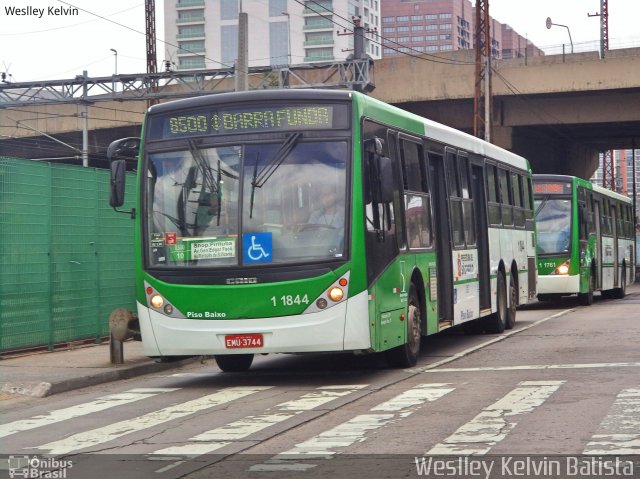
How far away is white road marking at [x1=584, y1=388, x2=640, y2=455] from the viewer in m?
8.06

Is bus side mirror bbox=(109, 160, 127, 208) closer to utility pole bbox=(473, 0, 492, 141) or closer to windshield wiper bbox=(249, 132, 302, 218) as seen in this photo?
windshield wiper bbox=(249, 132, 302, 218)

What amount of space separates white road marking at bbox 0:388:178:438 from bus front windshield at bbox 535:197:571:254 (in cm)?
1808

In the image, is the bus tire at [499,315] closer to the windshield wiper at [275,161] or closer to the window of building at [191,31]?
the windshield wiper at [275,161]

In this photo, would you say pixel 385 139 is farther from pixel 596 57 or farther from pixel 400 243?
pixel 596 57

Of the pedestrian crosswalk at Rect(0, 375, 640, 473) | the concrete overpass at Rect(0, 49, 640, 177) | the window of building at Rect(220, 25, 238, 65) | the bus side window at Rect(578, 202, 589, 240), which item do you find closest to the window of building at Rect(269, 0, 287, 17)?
the window of building at Rect(220, 25, 238, 65)

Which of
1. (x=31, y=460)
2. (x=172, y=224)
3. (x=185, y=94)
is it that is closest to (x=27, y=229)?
(x=172, y=224)

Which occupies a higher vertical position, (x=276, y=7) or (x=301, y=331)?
(x=276, y=7)

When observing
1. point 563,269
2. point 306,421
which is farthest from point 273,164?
point 563,269

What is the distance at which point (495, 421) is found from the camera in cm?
960

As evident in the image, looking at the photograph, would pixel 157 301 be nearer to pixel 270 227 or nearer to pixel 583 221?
pixel 270 227

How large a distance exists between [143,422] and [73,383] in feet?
11.2

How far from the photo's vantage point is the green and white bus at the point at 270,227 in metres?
12.6

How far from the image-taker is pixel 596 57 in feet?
159

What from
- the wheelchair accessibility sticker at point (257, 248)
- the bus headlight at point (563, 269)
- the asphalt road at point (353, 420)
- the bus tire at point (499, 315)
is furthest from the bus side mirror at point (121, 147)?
the bus headlight at point (563, 269)
